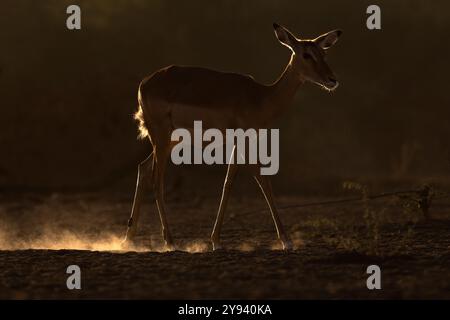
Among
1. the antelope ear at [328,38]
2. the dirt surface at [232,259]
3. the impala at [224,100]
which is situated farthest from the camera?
the antelope ear at [328,38]

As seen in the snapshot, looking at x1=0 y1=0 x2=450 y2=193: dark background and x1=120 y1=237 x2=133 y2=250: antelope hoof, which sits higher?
x1=0 y1=0 x2=450 y2=193: dark background

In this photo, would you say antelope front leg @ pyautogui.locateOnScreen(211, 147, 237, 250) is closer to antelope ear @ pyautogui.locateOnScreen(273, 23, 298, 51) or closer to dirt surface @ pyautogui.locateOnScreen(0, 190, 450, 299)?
dirt surface @ pyautogui.locateOnScreen(0, 190, 450, 299)

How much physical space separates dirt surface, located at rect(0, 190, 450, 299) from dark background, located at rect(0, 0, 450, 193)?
338 inches

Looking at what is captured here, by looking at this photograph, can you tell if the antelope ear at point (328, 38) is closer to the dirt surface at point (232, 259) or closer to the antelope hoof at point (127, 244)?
the dirt surface at point (232, 259)

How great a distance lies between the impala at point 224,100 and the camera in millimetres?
10609

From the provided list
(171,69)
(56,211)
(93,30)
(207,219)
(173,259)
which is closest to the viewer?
(173,259)

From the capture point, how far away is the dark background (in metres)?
24.1

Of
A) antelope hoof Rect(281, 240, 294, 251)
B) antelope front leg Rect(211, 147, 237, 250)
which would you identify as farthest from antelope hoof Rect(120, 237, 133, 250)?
antelope hoof Rect(281, 240, 294, 251)

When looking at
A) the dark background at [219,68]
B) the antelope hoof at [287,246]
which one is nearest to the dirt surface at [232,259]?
the antelope hoof at [287,246]

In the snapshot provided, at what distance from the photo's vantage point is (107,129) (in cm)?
2438

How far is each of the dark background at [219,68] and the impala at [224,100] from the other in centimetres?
1192
